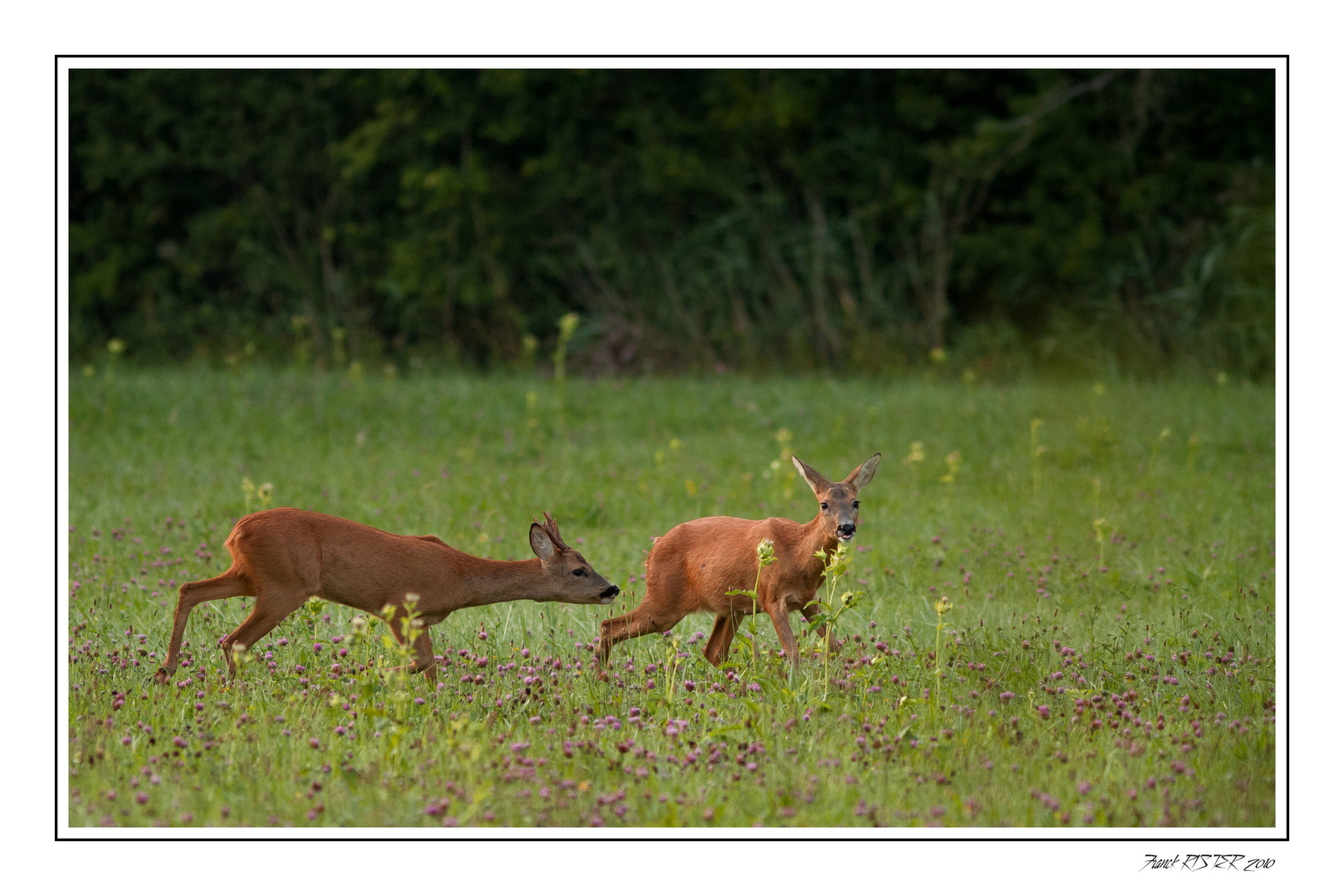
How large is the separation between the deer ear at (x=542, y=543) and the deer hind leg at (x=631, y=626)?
35 centimetres

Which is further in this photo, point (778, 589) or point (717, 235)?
point (717, 235)

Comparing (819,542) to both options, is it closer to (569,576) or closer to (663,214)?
(569,576)

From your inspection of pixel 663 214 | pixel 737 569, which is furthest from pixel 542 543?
pixel 663 214

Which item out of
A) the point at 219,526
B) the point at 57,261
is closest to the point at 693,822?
the point at 57,261

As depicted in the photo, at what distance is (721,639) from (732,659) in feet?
0.39

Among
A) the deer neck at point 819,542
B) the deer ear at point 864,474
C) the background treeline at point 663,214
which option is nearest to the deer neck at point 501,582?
the deer neck at point 819,542

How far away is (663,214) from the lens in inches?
694

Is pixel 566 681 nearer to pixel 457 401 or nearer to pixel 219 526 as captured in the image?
pixel 219 526

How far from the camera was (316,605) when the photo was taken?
201 inches

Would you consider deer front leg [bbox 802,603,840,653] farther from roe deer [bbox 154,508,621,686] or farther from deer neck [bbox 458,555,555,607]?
deer neck [bbox 458,555,555,607]

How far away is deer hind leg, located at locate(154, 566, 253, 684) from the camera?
485 cm

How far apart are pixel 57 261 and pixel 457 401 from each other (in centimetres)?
818

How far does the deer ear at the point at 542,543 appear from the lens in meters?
5.27
